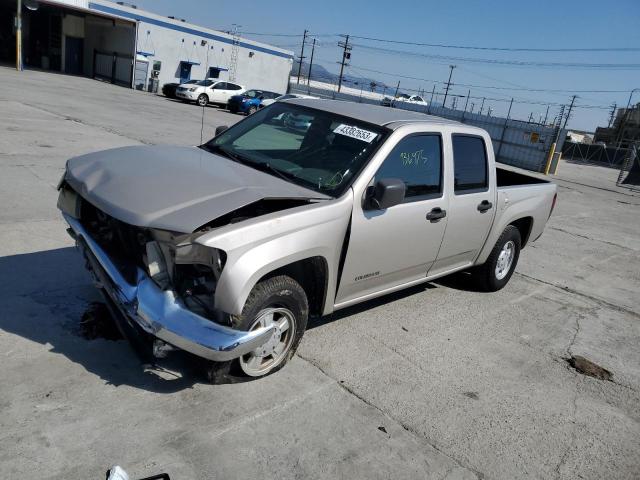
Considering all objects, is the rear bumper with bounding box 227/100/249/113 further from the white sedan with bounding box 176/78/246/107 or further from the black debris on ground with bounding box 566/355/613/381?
the black debris on ground with bounding box 566/355/613/381

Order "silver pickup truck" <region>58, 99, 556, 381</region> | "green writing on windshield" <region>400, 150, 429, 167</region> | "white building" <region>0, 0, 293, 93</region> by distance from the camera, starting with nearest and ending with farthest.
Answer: "silver pickup truck" <region>58, 99, 556, 381</region> < "green writing on windshield" <region>400, 150, 429, 167</region> < "white building" <region>0, 0, 293, 93</region>

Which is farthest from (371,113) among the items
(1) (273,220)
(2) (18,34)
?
(2) (18,34)

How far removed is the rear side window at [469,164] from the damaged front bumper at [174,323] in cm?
263

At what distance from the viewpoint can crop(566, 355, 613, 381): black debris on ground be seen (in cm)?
462

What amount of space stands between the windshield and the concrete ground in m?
1.36

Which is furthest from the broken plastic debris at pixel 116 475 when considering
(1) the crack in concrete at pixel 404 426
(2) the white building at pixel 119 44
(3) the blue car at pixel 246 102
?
(2) the white building at pixel 119 44

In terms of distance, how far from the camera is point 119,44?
3756cm

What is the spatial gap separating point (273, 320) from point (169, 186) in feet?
3.63

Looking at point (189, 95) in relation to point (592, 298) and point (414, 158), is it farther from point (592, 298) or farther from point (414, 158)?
point (414, 158)

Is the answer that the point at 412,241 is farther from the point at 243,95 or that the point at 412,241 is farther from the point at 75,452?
the point at 243,95

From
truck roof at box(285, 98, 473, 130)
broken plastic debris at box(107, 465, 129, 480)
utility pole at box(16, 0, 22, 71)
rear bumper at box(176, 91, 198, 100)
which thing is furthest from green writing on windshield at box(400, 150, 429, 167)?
utility pole at box(16, 0, 22, 71)

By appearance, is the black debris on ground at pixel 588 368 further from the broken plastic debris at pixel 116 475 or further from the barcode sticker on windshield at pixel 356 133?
the broken plastic debris at pixel 116 475

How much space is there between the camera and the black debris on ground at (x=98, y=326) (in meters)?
3.83

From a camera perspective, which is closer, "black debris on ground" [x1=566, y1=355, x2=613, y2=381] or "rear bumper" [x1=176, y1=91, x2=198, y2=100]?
"black debris on ground" [x1=566, y1=355, x2=613, y2=381]
